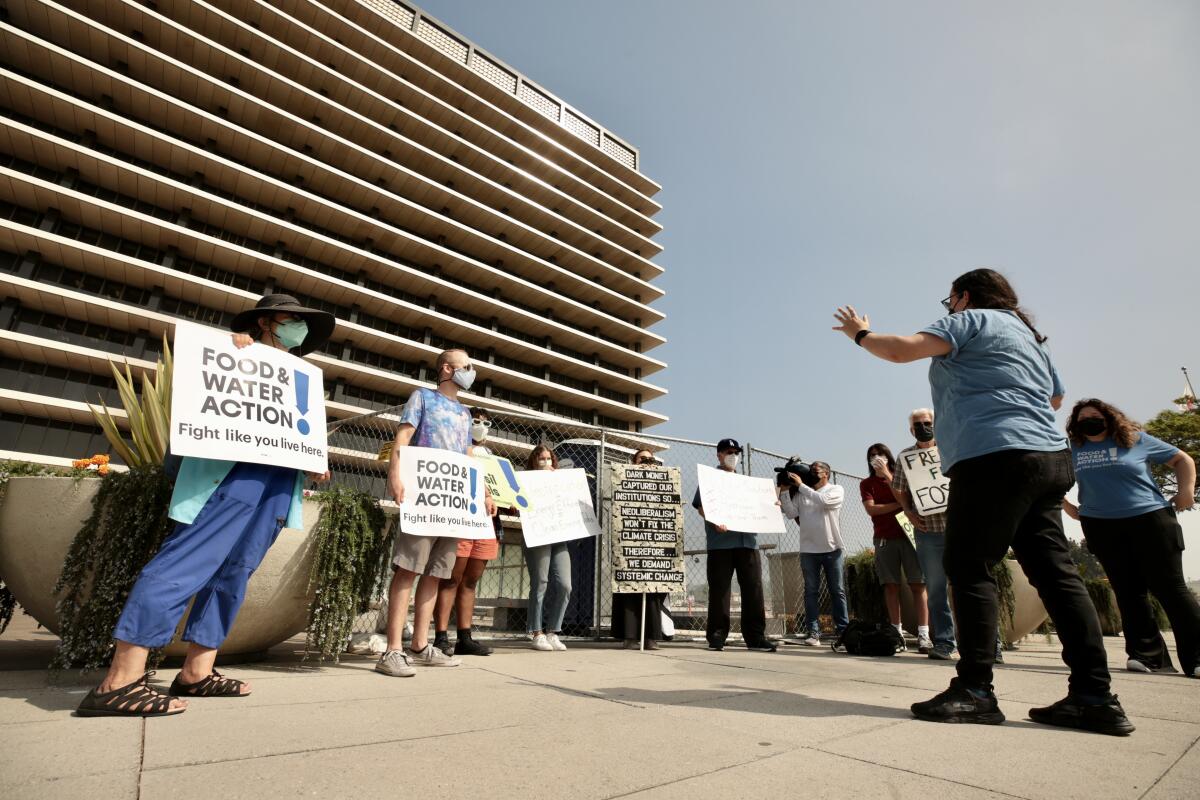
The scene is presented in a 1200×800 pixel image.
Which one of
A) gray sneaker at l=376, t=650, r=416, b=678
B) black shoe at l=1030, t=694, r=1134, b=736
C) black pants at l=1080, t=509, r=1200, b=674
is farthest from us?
black pants at l=1080, t=509, r=1200, b=674

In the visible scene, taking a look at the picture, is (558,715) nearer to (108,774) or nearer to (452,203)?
(108,774)

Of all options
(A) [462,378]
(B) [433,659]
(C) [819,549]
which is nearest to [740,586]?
(C) [819,549]

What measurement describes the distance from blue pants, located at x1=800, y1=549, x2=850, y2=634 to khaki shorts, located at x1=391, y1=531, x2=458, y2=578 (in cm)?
389

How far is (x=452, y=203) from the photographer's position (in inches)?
1698

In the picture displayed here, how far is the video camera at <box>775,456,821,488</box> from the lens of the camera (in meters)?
6.44

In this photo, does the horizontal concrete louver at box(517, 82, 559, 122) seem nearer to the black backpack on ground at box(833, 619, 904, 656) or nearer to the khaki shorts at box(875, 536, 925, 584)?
the khaki shorts at box(875, 536, 925, 584)

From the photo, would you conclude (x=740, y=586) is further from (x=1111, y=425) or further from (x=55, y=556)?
(x=55, y=556)

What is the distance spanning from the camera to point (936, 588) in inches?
182

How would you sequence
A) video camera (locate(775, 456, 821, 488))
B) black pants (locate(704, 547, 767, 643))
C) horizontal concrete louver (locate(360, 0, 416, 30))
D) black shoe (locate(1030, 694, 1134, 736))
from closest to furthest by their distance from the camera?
black shoe (locate(1030, 694, 1134, 736)) < black pants (locate(704, 547, 767, 643)) < video camera (locate(775, 456, 821, 488)) < horizontal concrete louver (locate(360, 0, 416, 30))

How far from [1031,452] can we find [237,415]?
335 centimetres

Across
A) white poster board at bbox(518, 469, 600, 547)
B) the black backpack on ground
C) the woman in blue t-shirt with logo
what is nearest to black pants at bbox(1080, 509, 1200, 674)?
the woman in blue t-shirt with logo

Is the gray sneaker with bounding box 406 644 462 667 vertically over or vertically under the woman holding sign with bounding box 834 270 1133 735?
under

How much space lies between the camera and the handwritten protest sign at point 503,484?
15.3 feet

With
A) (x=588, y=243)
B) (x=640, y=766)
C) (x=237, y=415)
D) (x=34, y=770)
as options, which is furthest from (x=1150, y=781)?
(x=588, y=243)
